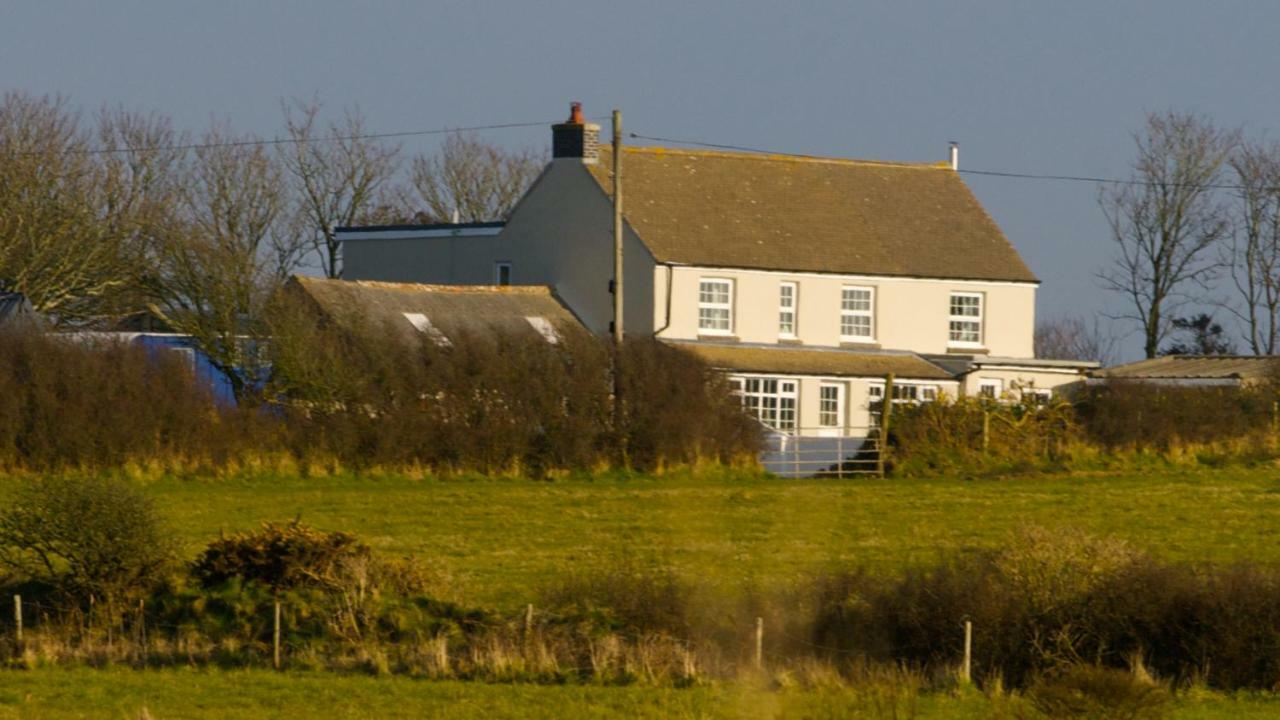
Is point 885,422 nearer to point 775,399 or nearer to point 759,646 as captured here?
point 775,399

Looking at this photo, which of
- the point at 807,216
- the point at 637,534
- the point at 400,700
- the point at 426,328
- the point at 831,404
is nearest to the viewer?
the point at 400,700

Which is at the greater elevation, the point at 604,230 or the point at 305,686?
the point at 604,230

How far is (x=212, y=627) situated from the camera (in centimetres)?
2206

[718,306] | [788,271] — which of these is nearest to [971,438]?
[718,306]

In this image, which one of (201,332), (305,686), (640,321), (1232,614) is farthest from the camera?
(640,321)

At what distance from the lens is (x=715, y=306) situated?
4881 centimetres

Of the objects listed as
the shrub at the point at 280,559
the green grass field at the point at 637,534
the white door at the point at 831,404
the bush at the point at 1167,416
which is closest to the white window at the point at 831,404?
the white door at the point at 831,404

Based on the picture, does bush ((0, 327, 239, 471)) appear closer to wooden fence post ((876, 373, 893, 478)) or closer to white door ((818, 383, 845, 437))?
wooden fence post ((876, 373, 893, 478))

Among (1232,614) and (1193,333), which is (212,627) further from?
(1193,333)

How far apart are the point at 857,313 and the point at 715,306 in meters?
3.95

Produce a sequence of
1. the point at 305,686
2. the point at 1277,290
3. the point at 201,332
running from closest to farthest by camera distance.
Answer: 1. the point at 305,686
2. the point at 201,332
3. the point at 1277,290

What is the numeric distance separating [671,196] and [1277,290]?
27.6 meters

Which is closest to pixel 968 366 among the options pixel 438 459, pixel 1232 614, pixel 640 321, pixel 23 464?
pixel 640 321

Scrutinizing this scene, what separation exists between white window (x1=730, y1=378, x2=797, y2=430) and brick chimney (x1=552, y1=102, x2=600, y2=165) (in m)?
7.65
